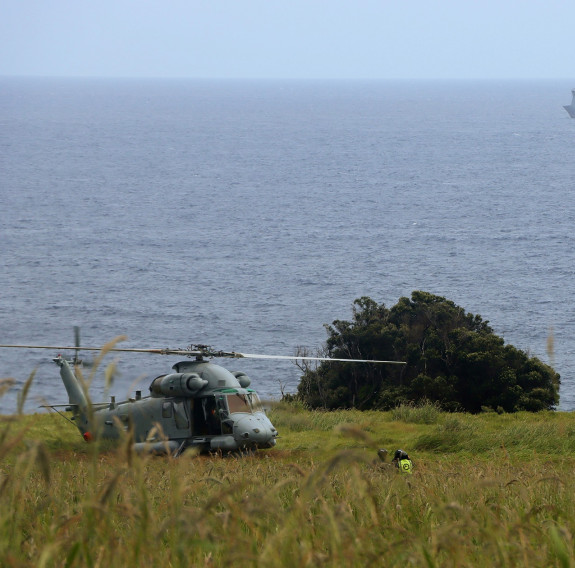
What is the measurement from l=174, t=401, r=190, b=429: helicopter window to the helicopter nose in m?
1.49

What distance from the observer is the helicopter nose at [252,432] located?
65.3 feet

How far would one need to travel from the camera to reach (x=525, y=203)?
125 metres

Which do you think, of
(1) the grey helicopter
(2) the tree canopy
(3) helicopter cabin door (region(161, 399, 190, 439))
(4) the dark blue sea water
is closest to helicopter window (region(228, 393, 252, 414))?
(1) the grey helicopter

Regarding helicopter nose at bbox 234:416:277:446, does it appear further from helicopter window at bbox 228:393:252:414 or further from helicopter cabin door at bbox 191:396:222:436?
helicopter cabin door at bbox 191:396:222:436

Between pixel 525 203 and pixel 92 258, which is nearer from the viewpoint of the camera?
pixel 92 258

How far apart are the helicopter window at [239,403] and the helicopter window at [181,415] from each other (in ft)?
3.99

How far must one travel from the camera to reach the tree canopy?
34.2 meters

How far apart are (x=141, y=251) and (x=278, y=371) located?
36556 millimetres

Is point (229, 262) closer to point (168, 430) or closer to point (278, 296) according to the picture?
point (278, 296)

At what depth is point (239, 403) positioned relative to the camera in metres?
20.6

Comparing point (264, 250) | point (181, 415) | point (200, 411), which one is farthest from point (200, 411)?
point (264, 250)

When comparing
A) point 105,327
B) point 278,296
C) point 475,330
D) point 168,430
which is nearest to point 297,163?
point 278,296

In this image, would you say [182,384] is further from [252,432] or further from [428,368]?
[428,368]

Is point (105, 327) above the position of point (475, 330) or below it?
below
